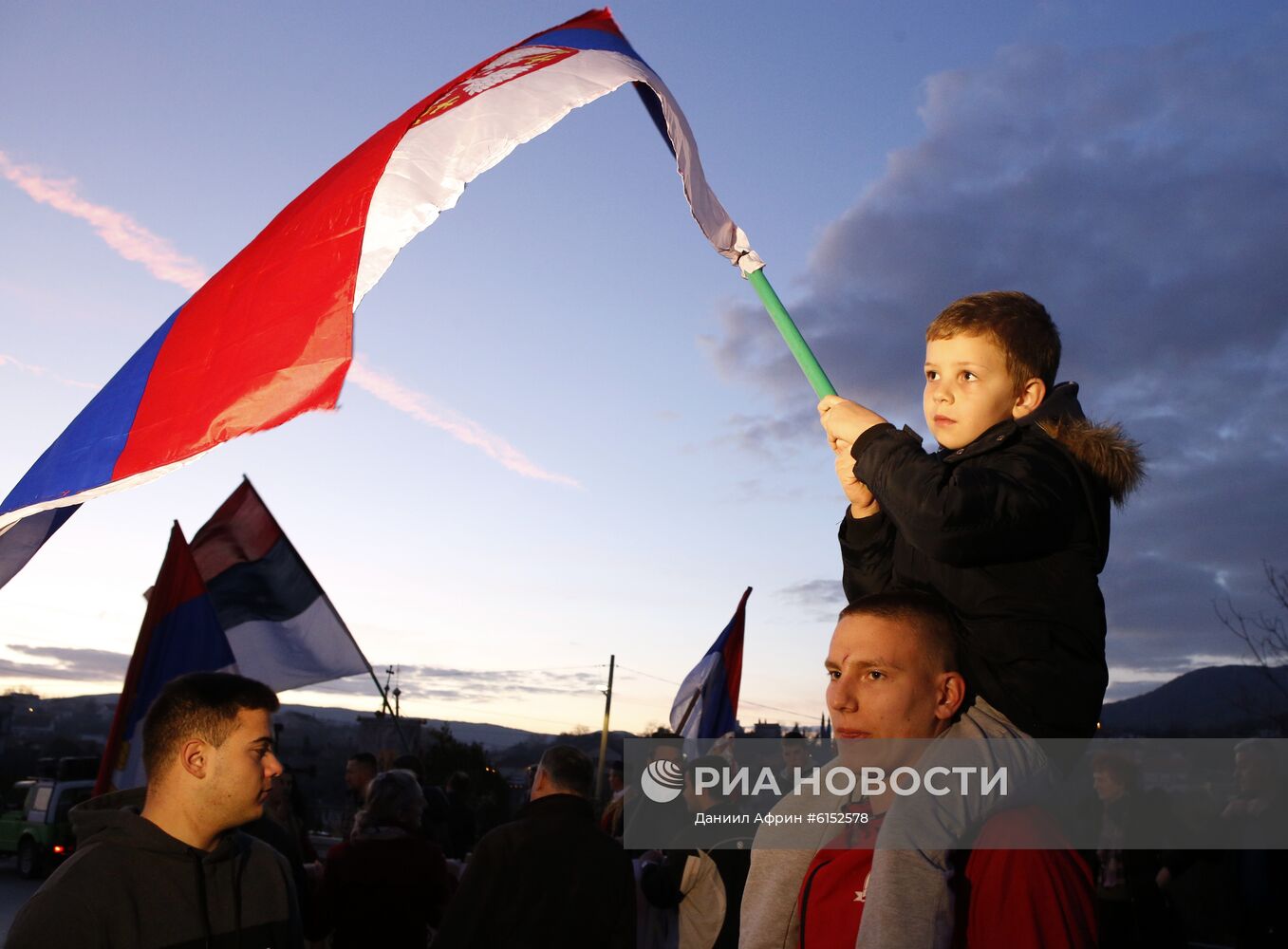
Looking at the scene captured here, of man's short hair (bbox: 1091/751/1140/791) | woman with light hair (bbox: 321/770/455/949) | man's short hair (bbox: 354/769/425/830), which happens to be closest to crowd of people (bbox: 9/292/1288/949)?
woman with light hair (bbox: 321/770/455/949)

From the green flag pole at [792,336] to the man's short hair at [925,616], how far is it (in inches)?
24.4

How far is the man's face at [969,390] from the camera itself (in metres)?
2.58

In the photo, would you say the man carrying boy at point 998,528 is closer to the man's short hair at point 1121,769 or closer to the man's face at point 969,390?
the man's face at point 969,390

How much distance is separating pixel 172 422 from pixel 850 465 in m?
1.73

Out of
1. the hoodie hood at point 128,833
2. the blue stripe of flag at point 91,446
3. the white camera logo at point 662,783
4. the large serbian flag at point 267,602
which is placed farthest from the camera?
the large serbian flag at point 267,602

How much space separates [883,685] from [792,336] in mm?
1038

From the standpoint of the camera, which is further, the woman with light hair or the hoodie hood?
the woman with light hair

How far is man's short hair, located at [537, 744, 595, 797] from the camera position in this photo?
642 centimetres

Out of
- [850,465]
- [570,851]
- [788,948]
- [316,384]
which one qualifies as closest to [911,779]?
[788,948]

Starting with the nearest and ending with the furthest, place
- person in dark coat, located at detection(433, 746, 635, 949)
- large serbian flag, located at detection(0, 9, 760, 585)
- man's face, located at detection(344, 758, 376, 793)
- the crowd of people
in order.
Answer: the crowd of people → large serbian flag, located at detection(0, 9, 760, 585) → person in dark coat, located at detection(433, 746, 635, 949) → man's face, located at detection(344, 758, 376, 793)

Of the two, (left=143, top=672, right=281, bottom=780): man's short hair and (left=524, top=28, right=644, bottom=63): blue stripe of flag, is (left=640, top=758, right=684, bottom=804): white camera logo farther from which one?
(left=524, top=28, right=644, bottom=63): blue stripe of flag

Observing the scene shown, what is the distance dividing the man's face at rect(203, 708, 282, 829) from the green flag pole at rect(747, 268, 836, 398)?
6.85 ft

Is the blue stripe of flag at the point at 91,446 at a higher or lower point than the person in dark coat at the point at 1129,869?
higher

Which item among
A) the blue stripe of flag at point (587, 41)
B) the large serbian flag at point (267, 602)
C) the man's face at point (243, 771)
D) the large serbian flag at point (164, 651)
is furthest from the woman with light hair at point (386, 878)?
the blue stripe of flag at point (587, 41)
